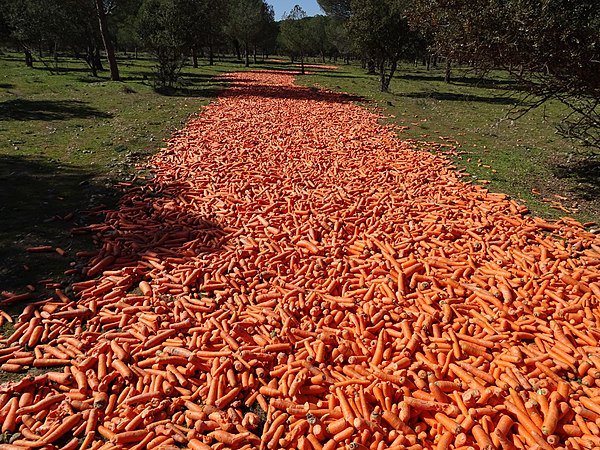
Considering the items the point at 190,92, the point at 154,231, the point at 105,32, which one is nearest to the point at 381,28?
the point at 190,92

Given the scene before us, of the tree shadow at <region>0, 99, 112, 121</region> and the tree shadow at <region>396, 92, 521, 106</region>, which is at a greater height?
the tree shadow at <region>396, 92, 521, 106</region>

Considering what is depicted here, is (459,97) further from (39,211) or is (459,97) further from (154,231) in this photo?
(39,211)

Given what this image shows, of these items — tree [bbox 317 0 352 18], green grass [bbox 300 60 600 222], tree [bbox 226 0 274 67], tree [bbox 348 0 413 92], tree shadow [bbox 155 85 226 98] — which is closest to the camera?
green grass [bbox 300 60 600 222]

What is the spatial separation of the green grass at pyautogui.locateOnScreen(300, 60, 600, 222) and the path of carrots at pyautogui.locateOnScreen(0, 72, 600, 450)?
137 centimetres

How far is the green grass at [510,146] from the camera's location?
8328 mm

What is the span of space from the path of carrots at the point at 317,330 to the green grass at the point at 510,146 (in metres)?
1.37

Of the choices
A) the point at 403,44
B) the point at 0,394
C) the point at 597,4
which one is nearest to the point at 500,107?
the point at 403,44

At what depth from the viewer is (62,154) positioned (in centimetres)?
1043

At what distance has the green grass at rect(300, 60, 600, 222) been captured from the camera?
8.33 metres

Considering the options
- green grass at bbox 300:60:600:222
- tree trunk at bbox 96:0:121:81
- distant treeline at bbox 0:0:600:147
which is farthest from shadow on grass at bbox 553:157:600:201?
tree trunk at bbox 96:0:121:81

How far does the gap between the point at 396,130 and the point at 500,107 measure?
1070cm

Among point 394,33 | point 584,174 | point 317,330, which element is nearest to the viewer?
point 317,330

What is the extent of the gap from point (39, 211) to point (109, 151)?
14.3 feet

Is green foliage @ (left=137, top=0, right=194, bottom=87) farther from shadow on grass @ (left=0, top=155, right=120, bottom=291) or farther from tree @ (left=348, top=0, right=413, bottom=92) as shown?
shadow on grass @ (left=0, top=155, right=120, bottom=291)
